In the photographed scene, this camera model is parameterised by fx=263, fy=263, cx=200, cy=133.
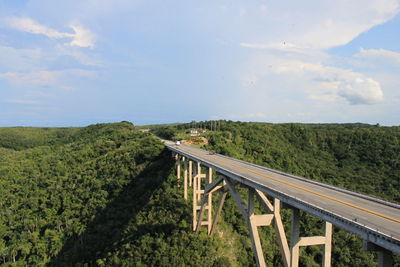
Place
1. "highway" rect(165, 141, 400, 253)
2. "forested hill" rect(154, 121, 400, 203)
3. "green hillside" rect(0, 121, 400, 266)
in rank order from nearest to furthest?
1. "highway" rect(165, 141, 400, 253)
2. "green hillside" rect(0, 121, 400, 266)
3. "forested hill" rect(154, 121, 400, 203)

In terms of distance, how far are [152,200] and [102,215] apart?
1423 centimetres

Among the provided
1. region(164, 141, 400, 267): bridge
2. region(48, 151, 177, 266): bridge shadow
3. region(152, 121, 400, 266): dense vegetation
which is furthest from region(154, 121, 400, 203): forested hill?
region(164, 141, 400, 267): bridge

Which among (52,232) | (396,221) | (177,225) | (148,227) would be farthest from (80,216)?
(396,221)

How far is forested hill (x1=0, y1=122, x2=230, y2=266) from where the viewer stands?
35.9 metres

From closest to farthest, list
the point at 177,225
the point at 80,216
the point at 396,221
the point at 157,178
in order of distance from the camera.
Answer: the point at 396,221 < the point at 177,225 < the point at 157,178 < the point at 80,216

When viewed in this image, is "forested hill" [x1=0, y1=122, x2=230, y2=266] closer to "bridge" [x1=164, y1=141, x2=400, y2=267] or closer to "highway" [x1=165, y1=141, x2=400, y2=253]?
"bridge" [x1=164, y1=141, x2=400, y2=267]

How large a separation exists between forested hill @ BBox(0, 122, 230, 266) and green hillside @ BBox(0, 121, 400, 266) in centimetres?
18

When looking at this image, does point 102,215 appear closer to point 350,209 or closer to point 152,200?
point 152,200

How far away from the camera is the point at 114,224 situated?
1826 inches

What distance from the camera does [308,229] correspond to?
1533 inches

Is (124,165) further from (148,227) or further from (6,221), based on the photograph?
(6,221)

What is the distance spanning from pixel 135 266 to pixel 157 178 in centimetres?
1844

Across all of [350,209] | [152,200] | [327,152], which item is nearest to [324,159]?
[327,152]

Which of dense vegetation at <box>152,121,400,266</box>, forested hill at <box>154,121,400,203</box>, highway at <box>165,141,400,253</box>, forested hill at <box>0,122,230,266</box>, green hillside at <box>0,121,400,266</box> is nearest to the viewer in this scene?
highway at <box>165,141,400,253</box>
